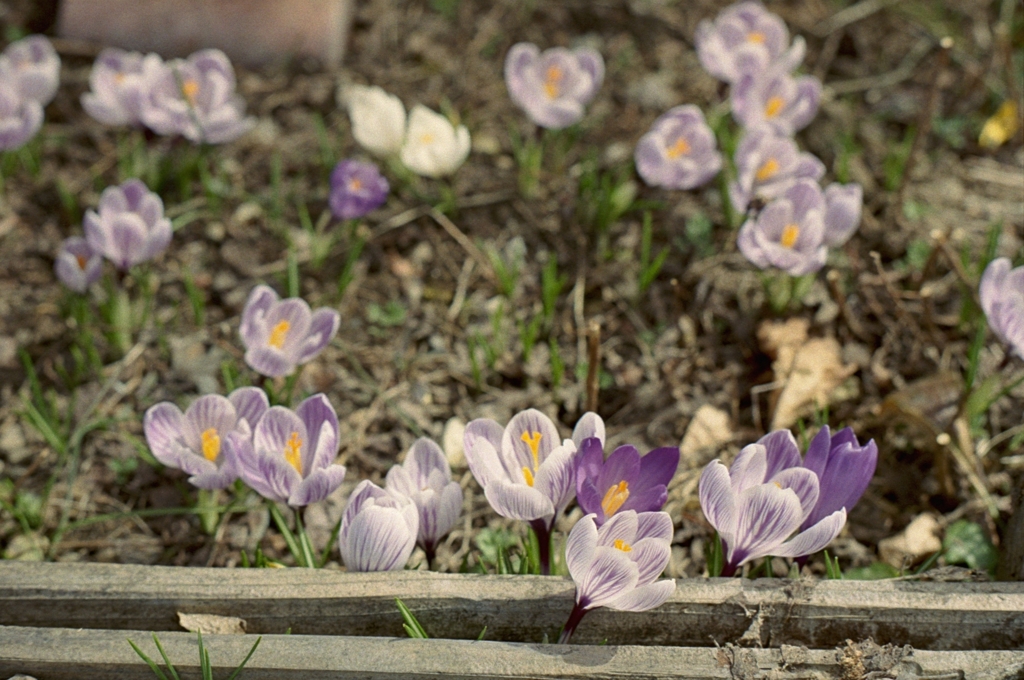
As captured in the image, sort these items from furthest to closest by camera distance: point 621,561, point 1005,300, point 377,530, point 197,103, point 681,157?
point 197,103 < point 681,157 < point 1005,300 < point 377,530 < point 621,561

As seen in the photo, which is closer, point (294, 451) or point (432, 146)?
point (294, 451)

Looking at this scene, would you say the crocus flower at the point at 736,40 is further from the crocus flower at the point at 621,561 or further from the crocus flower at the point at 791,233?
the crocus flower at the point at 621,561

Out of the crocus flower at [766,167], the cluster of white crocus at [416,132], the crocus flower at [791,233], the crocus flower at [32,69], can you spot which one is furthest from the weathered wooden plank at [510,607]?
the crocus flower at [32,69]

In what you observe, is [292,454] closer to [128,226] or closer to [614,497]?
[614,497]

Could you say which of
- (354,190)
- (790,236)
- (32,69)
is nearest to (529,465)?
(790,236)

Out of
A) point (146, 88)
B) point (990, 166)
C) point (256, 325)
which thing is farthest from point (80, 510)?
point (990, 166)

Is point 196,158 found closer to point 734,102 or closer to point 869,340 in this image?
point 734,102

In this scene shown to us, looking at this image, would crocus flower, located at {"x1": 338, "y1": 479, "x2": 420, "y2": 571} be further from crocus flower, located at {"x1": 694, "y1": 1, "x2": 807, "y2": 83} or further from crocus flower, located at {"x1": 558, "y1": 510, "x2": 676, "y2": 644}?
crocus flower, located at {"x1": 694, "y1": 1, "x2": 807, "y2": 83}
